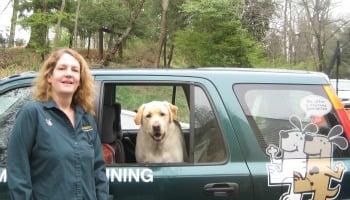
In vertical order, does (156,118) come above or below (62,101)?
below

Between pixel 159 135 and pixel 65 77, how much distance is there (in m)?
1.37

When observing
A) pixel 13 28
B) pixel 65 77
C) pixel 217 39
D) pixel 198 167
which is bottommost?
pixel 198 167

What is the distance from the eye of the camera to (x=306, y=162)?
3525mm

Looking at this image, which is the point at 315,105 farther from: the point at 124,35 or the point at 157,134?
the point at 124,35

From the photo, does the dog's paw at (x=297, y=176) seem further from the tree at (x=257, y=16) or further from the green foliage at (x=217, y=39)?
the tree at (x=257, y=16)

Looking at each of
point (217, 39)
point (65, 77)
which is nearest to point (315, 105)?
point (65, 77)

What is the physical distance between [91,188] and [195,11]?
24448mm

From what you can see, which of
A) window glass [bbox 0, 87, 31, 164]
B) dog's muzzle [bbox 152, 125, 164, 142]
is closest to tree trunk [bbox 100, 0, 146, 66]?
dog's muzzle [bbox 152, 125, 164, 142]

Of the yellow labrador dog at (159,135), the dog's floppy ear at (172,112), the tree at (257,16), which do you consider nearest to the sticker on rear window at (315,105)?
the yellow labrador dog at (159,135)

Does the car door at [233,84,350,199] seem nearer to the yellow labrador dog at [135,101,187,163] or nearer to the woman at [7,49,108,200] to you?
the yellow labrador dog at [135,101,187,163]

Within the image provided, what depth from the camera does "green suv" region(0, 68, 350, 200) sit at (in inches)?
134

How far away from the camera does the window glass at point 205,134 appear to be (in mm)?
3545

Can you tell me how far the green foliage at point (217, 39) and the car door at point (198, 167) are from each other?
1988 cm

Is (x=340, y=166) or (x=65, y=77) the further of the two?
(x=340, y=166)
